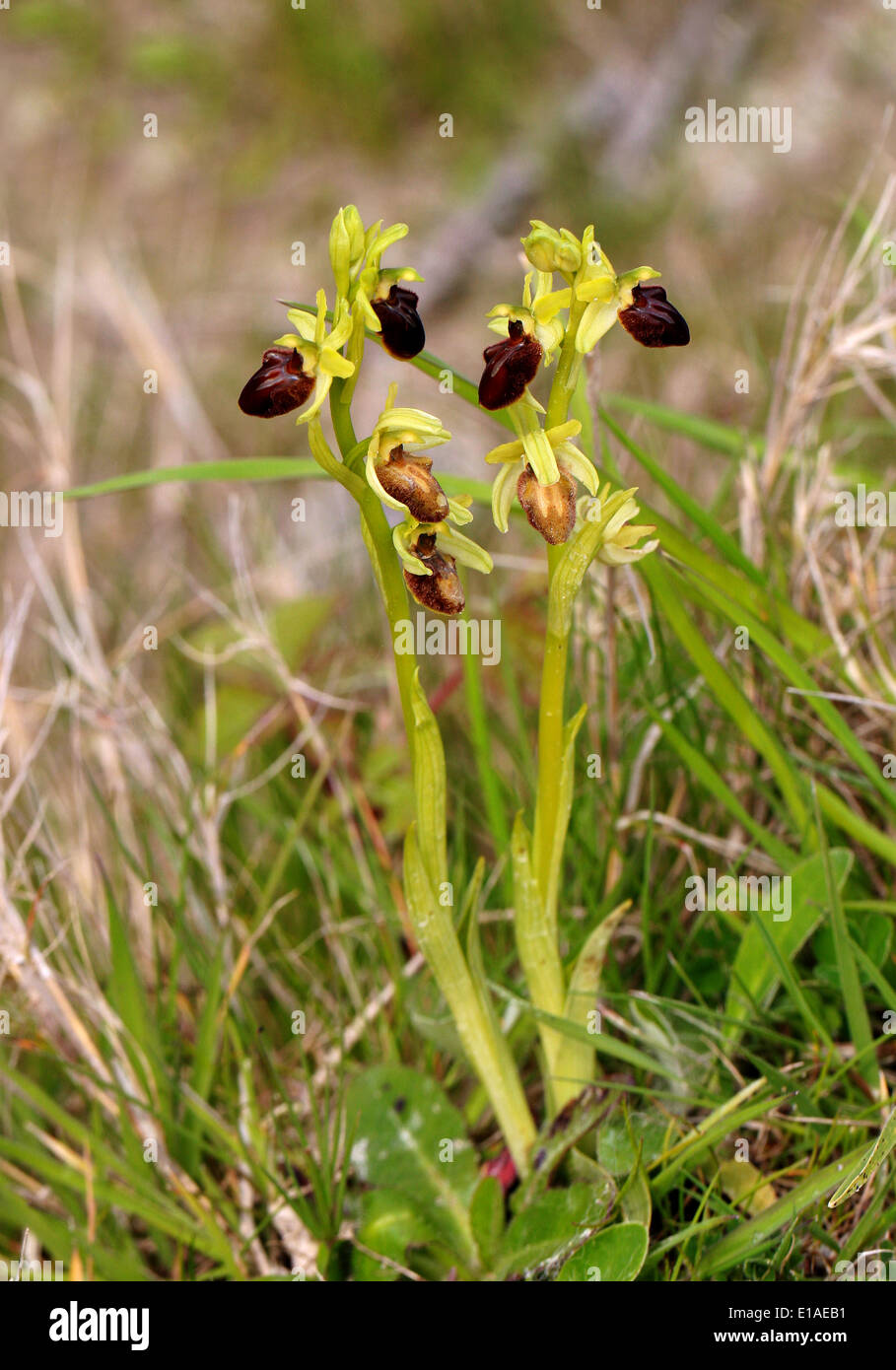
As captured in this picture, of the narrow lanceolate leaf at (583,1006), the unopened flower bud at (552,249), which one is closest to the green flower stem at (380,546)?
the unopened flower bud at (552,249)

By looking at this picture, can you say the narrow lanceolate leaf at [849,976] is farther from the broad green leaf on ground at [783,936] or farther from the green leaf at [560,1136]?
the green leaf at [560,1136]

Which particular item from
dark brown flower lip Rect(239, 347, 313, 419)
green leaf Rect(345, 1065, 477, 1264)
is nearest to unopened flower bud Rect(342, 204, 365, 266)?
dark brown flower lip Rect(239, 347, 313, 419)

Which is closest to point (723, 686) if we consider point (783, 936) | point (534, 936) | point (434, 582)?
point (783, 936)

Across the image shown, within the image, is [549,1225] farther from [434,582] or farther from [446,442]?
[446,442]

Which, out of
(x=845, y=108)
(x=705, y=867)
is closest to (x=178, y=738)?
(x=705, y=867)

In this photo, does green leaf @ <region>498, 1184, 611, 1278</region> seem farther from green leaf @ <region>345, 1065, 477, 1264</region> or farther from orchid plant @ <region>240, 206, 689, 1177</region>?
orchid plant @ <region>240, 206, 689, 1177</region>

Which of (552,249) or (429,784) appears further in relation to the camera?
(429,784)
